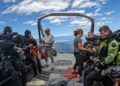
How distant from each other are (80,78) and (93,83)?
2038 mm

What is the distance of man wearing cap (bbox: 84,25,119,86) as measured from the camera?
7684 millimetres

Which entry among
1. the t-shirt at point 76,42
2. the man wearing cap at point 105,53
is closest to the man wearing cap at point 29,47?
the t-shirt at point 76,42

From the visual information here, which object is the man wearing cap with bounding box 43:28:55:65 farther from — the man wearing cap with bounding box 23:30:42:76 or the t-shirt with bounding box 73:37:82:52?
the t-shirt with bounding box 73:37:82:52

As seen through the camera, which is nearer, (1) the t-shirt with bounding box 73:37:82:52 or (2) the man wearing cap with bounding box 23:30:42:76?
(1) the t-shirt with bounding box 73:37:82:52

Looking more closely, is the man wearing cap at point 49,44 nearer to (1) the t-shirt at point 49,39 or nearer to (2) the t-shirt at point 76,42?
(1) the t-shirt at point 49,39

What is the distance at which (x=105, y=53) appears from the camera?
800 cm

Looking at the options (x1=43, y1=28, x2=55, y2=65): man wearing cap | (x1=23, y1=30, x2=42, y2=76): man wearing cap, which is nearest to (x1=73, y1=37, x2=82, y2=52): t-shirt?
(x1=23, y1=30, x2=42, y2=76): man wearing cap

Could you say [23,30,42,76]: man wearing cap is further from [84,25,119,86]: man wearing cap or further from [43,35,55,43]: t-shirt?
[84,25,119,86]: man wearing cap

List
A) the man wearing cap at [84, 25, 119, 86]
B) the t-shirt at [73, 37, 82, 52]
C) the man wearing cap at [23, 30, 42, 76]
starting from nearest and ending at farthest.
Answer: the man wearing cap at [84, 25, 119, 86], the t-shirt at [73, 37, 82, 52], the man wearing cap at [23, 30, 42, 76]

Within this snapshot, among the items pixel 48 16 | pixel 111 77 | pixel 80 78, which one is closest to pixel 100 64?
pixel 111 77

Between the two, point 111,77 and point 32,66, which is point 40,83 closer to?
point 32,66

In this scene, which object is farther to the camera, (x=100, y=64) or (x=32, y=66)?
(x=32, y=66)

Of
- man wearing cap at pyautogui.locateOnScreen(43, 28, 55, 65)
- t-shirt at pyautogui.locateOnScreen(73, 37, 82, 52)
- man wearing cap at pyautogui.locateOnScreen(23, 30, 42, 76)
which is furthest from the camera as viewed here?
man wearing cap at pyautogui.locateOnScreen(43, 28, 55, 65)

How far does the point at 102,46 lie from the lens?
314 inches
